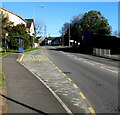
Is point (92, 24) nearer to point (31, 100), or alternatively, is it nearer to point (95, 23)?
point (95, 23)

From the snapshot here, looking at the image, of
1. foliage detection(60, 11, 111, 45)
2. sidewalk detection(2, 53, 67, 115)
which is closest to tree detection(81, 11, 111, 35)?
foliage detection(60, 11, 111, 45)

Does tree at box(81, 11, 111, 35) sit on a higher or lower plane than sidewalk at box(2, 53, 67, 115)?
higher

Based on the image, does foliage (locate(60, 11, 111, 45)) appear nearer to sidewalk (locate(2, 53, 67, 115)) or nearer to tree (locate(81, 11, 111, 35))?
tree (locate(81, 11, 111, 35))

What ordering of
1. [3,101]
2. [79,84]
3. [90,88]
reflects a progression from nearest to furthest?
[3,101] → [90,88] → [79,84]

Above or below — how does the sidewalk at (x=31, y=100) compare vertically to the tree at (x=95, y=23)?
below

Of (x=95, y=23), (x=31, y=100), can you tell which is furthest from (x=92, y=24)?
(x=31, y=100)

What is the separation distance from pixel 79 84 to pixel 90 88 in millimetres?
1074

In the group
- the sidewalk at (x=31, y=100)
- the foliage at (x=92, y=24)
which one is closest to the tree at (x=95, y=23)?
the foliage at (x=92, y=24)

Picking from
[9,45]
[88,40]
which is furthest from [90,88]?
[88,40]

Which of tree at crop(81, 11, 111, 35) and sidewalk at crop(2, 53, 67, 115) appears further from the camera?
tree at crop(81, 11, 111, 35)

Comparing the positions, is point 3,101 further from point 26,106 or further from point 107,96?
point 107,96

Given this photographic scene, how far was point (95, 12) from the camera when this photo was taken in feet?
273

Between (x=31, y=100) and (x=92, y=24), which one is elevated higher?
(x=92, y=24)

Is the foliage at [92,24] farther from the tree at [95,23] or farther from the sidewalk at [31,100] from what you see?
the sidewalk at [31,100]
